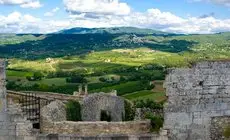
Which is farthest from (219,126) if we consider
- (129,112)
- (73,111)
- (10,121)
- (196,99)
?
(129,112)

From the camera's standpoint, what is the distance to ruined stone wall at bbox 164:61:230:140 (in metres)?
19.5

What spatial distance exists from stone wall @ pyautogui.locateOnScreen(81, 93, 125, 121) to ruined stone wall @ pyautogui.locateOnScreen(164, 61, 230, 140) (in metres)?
9.88

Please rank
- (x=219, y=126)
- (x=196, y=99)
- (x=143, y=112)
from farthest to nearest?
(x=143, y=112)
(x=219, y=126)
(x=196, y=99)

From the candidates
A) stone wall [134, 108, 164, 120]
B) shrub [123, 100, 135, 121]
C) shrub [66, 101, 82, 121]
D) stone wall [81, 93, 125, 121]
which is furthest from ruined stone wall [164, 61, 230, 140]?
shrub [123, 100, 135, 121]

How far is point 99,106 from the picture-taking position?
96.6 ft

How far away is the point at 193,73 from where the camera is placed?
768 inches

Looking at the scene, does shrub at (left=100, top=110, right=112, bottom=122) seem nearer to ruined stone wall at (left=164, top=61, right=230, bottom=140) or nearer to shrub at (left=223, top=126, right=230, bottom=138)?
ruined stone wall at (left=164, top=61, right=230, bottom=140)

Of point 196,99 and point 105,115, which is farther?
point 105,115

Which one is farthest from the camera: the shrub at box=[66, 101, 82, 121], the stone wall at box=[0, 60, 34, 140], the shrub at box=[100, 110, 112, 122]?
the shrub at box=[100, 110, 112, 122]

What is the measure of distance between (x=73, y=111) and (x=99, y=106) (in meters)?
2.45

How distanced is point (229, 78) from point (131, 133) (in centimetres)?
495

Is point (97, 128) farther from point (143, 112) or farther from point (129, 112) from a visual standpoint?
point (129, 112)

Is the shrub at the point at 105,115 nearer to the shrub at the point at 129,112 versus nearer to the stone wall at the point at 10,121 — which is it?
the shrub at the point at 129,112

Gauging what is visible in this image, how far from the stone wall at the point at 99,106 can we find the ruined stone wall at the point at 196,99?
988 cm
